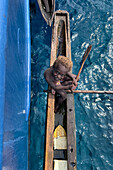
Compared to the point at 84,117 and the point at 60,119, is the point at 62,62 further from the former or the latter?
the point at 84,117

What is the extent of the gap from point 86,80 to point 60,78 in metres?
1.67

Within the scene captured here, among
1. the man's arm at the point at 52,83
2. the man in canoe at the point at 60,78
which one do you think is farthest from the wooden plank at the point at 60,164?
the man's arm at the point at 52,83

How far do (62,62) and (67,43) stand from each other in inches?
56.2

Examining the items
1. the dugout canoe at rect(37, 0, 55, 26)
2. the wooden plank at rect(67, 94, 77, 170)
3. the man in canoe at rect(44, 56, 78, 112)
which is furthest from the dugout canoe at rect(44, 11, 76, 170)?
the dugout canoe at rect(37, 0, 55, 26)

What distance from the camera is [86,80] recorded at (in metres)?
3.79

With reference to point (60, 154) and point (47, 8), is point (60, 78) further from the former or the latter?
point (47, 8)

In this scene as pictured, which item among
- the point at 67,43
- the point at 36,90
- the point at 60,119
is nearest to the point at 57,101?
the point at 60,119

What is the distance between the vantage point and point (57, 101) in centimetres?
271

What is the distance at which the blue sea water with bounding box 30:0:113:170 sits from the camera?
10.3 feet

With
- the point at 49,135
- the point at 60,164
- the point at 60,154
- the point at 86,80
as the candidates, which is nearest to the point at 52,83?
the point at 49,135

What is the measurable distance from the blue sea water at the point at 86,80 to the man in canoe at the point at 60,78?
957 millimetres

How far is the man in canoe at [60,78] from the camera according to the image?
2076 millimetres

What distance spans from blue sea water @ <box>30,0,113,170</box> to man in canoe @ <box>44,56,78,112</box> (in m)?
0.96

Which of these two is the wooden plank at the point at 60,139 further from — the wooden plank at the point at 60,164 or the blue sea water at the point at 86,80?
the blue sea water at the point at 86,80
